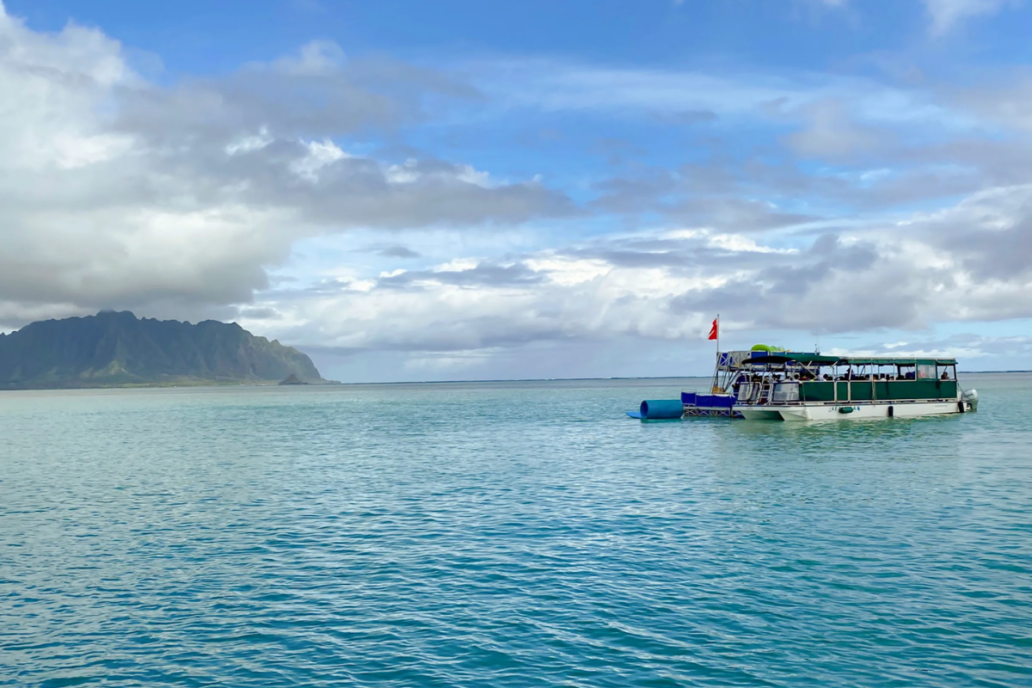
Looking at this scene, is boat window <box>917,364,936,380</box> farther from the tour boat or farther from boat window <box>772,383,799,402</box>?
boat window <box>772,383,799,402</box>

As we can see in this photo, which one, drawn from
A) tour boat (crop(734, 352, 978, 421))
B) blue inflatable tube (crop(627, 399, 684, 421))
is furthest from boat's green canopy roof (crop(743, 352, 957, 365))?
blue inflatable tube (crop(627, 399, 684, 421))

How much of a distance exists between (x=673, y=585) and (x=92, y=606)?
15777 mm

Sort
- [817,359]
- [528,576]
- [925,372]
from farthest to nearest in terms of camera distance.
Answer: [925,372] < [817,359] < [528,576]

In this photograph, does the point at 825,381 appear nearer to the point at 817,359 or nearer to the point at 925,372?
the point at 817,359

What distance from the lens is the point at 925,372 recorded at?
91.2 meters

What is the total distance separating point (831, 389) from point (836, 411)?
266 centimetres

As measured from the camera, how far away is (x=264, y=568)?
22.5 metres

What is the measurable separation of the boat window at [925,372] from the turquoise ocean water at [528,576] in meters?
49.0

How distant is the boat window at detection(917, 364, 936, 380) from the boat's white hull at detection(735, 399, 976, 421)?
3544mm

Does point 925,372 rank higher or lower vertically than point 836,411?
higher

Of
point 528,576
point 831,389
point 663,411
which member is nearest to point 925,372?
point 831,389

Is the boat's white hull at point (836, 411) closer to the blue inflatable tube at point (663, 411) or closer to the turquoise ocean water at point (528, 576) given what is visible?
the blue inflatable tube at point (663, 411)

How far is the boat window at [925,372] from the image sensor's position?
90500 millimetres

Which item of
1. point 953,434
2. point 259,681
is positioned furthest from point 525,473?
point 953,434
